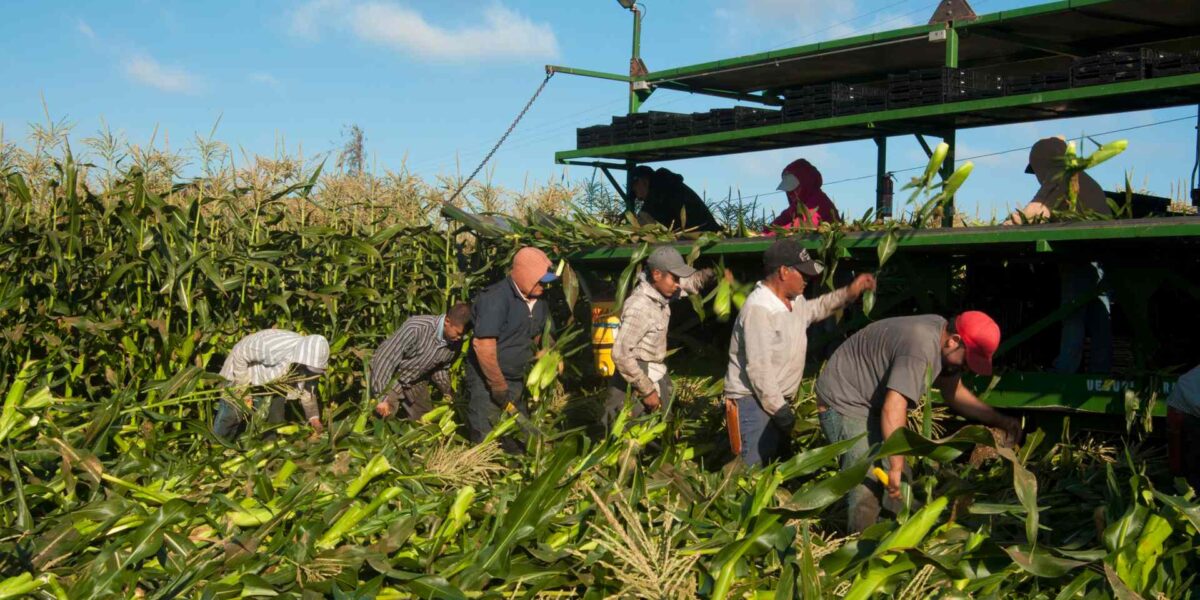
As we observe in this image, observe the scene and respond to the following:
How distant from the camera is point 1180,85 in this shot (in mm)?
5789

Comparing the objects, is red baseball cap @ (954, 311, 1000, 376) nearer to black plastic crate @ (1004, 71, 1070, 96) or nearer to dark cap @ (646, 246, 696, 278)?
dark cap @ (646, 246, 696, 278)

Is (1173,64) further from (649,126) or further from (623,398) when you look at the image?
(649,126)

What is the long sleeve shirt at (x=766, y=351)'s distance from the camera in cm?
559

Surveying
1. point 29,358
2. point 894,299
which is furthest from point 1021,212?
point 29,358

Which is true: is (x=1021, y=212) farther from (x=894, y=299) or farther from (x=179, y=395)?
(x=179, y=395)

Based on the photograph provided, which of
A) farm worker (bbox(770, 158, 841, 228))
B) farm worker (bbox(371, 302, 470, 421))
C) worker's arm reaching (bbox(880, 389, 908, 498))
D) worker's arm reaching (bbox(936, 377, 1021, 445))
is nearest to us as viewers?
worker's arm reaching (bbox(880, 389, 908, 498))

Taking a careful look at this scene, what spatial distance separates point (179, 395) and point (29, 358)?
955 mm

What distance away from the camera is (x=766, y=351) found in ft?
18.3

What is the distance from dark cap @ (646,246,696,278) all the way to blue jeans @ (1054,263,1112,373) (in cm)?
212

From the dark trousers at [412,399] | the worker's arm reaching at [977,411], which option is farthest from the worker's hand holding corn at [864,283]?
the dark trousers at [412,399]

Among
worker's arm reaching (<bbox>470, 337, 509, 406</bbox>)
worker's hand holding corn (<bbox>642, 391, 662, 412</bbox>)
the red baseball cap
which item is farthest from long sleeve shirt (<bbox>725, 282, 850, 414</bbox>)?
worker's arm reaching (<bbox>470, 337, 509, 406</bbox>)

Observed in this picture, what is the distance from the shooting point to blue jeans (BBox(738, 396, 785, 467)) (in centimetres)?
574

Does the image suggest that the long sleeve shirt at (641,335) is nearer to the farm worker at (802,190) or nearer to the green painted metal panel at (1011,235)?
the green painted metal panel at (1011,235)

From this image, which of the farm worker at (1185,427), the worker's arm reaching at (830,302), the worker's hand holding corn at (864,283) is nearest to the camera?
the farm worker at (1185,427)
